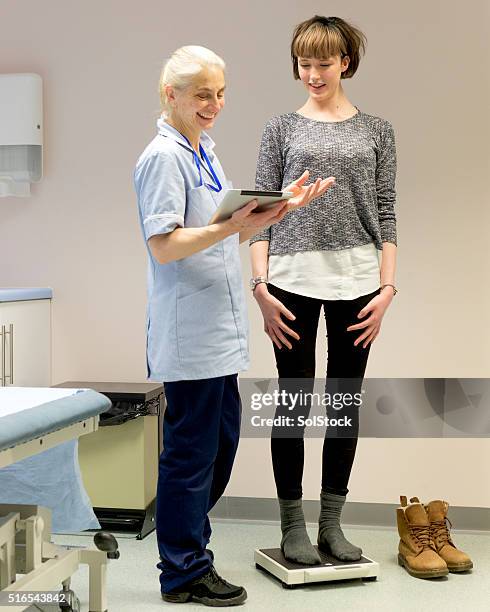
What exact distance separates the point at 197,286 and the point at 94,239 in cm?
131

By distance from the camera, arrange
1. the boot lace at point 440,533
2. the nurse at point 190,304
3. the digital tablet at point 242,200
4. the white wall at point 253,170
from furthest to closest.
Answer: the white wall at point 253,170, the boot lace at point 440,533, the nurse at point 190,304, the digital tablet at point 242,200

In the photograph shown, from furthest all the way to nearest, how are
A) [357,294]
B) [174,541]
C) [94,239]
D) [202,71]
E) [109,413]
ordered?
[94,239] → [109,413] → [357,294] → [174,541] → [202,71]

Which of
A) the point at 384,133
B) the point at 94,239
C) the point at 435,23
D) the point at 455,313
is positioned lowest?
the point at 455,313

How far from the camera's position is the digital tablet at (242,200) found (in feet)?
6.93

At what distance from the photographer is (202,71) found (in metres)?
2.29

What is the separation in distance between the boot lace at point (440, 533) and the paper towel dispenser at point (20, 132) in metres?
1.97

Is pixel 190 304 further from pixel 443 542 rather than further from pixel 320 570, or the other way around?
pixel 443 542

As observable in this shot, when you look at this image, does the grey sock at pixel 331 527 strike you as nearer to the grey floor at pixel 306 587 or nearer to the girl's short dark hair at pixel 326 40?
the grey floor at pixel 306 587

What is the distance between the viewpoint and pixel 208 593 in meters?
2.45

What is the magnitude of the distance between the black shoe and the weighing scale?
0.18m

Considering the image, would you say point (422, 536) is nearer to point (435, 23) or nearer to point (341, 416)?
point (341, 416)

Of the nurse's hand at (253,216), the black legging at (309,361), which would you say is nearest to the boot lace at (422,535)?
the black legging at (309,361)

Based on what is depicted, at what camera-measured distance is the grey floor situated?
2492 millimetres

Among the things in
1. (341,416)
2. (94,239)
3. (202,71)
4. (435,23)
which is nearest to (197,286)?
(202,71)
